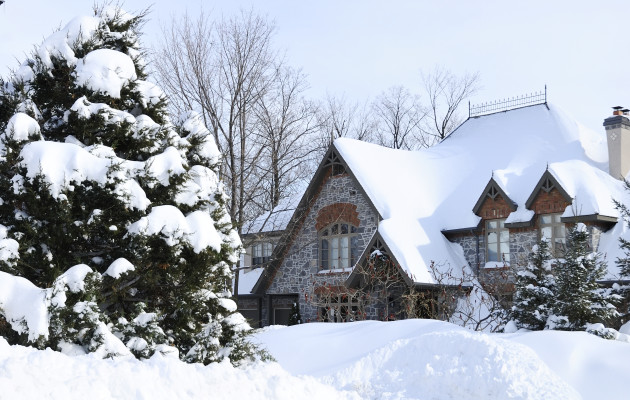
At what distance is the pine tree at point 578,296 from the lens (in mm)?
14961

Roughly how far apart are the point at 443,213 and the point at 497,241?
2.34 meters

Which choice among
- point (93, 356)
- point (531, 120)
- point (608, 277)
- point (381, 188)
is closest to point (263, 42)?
point (381, 188)

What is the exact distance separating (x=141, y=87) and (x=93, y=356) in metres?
4.13

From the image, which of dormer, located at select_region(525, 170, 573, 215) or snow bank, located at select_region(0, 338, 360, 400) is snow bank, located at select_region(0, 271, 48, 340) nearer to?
snow bank, located at select_region(0, 338, 360, 400)

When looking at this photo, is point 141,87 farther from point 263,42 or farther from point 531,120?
point 531,120

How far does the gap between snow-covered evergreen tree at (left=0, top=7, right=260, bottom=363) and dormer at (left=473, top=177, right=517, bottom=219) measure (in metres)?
13.4

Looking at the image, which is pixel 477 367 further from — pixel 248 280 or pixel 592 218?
pixel 248 280

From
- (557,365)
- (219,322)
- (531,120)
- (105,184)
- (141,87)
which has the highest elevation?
(531,120)

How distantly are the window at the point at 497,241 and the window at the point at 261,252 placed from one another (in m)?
8.48

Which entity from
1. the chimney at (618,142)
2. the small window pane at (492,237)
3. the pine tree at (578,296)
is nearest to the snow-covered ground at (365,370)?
the pine tree at (578,296)

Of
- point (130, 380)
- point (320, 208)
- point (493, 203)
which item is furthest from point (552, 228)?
point (130, 380)

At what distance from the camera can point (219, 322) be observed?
9.94m

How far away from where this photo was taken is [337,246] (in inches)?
962

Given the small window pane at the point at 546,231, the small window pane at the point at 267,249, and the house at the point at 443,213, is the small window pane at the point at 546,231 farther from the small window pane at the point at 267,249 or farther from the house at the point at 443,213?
the small window pane at the point at 267,249
